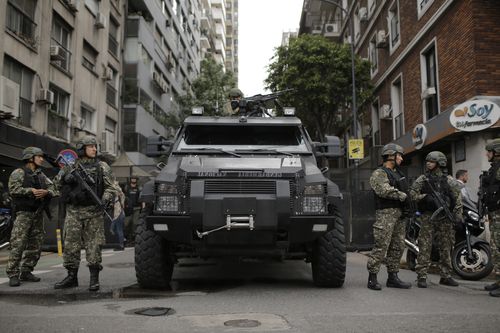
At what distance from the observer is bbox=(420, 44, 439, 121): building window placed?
1534 centimetres

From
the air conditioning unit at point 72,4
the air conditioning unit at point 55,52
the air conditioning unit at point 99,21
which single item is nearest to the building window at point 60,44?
the air conditioning unit at point 55,52

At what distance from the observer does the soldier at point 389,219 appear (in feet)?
20.2

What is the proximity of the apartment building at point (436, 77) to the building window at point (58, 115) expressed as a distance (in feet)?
39.8

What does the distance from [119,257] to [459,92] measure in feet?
31.2

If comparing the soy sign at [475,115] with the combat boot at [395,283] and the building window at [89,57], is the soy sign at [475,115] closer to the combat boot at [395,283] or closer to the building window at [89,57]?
the combat boot at [395,283]

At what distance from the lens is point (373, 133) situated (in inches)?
917

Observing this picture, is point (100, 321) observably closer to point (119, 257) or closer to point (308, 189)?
point (308, 189)

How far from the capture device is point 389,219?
20.5 feet

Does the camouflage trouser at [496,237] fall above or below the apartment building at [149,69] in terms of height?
below

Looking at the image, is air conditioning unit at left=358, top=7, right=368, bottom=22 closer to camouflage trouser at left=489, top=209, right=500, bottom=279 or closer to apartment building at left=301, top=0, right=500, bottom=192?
apartment building at left=301, top=0, right=500, bottom=192

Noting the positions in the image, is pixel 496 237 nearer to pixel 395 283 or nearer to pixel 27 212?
pixel 395 283

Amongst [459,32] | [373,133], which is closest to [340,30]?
[373,133]

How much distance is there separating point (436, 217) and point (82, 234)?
4549mm

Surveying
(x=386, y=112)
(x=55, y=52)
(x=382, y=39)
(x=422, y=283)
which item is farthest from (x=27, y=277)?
(x=382, y=39)
